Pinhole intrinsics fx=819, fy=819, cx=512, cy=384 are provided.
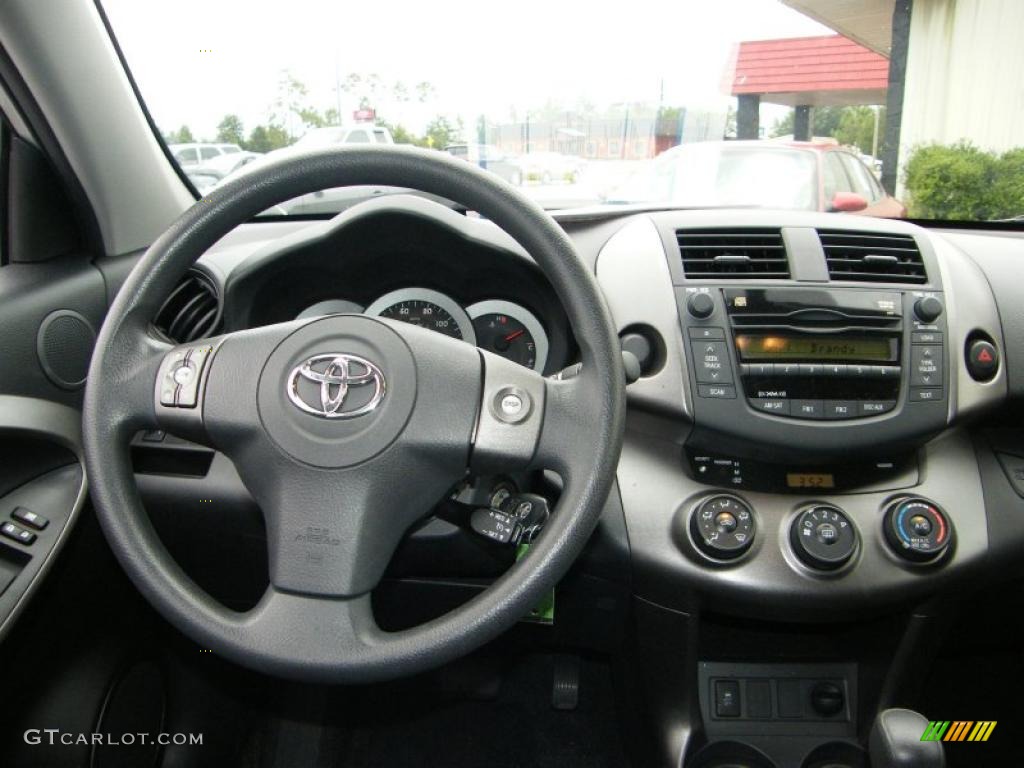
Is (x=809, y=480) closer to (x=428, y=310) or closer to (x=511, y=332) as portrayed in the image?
(x=511, y=332)

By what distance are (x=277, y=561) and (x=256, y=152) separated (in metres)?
1.11

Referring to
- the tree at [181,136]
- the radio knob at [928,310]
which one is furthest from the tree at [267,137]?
the radio knob at [928,310]

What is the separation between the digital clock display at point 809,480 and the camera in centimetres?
166

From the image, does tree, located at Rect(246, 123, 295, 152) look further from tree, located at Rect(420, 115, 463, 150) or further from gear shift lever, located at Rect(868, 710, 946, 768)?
gear shift lever, located at Rect(868, 710, 946, 768)

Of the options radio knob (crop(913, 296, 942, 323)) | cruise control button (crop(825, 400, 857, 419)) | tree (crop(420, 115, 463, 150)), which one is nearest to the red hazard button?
radio knob (crop(913, 296, 942, 323))

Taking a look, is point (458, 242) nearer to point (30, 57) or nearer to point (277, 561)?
point (277, 561)

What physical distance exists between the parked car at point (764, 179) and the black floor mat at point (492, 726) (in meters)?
1.37

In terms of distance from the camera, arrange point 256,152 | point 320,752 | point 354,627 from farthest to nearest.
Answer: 1. point 320,752
2. point 256,152
3. point 354,627

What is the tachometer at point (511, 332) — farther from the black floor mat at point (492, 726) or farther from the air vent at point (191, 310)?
the black floor mat at point (492, 726)

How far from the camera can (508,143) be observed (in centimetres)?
189

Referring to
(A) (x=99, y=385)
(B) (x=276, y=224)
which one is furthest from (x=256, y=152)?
(A) (x=99, y=385)

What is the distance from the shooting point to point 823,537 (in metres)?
1.58

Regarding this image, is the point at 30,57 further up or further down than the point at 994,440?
further up
